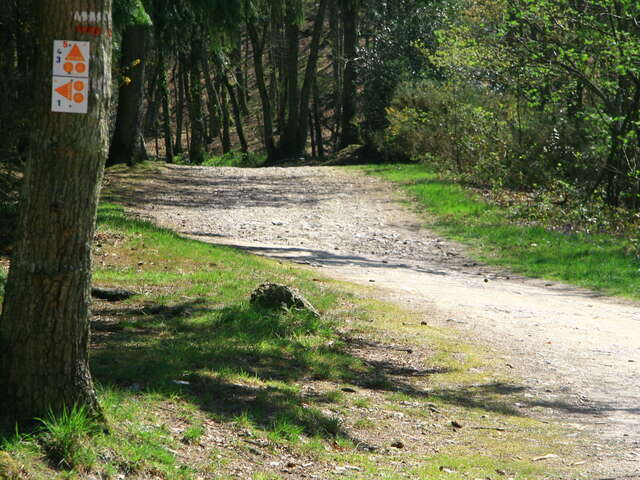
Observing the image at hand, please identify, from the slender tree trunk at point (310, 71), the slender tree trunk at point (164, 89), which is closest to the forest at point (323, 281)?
the slender tree trunk at point (164, 89)

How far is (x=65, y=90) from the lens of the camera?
13.0 ft

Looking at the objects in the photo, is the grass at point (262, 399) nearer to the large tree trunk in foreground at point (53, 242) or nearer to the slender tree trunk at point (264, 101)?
the large tree trunk in foreground at point (53, 242)

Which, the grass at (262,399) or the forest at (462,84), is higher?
the forest at (462,84)

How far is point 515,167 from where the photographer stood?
2059cm

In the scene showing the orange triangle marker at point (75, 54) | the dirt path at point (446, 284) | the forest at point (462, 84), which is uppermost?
the forest at point (462, 84)

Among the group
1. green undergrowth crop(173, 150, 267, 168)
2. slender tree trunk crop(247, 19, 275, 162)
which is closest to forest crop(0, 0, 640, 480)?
slender tree trunk crop(247, 19, 275, 162)

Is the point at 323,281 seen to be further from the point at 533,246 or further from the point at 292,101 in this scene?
the point at 292,101

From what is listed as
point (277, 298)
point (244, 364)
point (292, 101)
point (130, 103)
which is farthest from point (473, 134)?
point (244, 364)

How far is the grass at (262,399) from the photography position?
434 centimetres

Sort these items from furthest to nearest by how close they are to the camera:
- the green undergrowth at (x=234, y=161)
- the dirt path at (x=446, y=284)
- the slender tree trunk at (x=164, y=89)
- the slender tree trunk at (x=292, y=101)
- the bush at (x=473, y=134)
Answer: the green undergrowth at (x=234, y=161) < the slender tree trunk at (x=292, y=101) < the slender tree trunk at (x=164, y=89) < the bush at (x=473, y=134) < the dirt path at (x=446, y=284)

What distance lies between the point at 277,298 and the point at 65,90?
15.5 feet

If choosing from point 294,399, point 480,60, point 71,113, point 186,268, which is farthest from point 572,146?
point 71,113

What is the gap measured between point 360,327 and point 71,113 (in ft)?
17.3

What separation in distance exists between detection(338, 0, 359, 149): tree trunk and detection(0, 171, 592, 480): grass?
80.6 ft
